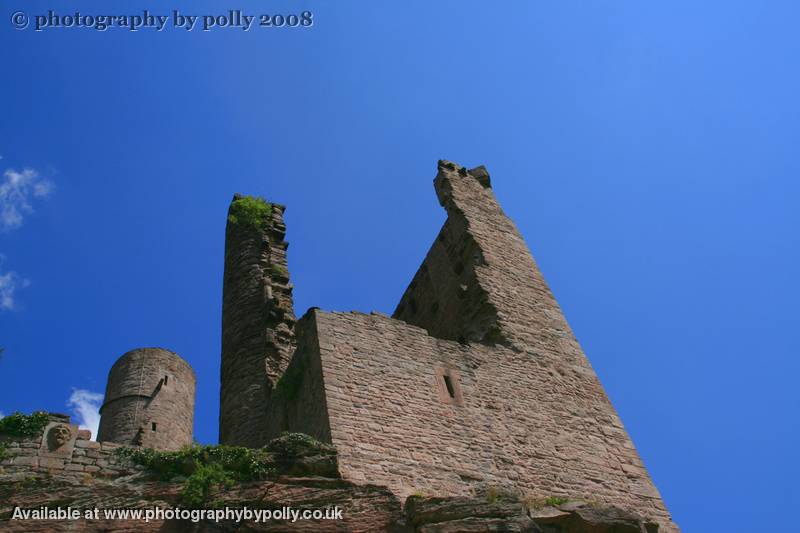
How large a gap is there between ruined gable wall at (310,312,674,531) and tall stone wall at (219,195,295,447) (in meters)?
2.56

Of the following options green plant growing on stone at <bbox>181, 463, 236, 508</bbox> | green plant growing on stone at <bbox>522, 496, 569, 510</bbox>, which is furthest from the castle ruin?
green plant growing on stone at <bbox>181, 463, 236, 508</bbox>

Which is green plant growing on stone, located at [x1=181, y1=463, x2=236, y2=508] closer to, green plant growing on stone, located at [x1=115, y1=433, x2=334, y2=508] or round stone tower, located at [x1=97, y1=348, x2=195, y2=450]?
green plant growing on stone, located at [x1=115, y1=433, x2=334, y2=508]

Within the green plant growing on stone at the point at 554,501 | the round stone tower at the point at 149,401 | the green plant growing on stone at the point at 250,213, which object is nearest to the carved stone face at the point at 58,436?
the green plant growing on stone at the point at 554,501

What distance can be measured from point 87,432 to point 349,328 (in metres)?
4.07

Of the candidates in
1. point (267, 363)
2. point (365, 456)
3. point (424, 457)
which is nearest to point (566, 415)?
point (424, 457)

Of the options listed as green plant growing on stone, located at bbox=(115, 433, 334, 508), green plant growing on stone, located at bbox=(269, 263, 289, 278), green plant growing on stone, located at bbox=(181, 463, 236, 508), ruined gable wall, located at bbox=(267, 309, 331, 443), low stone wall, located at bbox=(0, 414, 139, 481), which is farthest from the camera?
green plant growing on stone, located at bbox=(269, 263, 289, 278)

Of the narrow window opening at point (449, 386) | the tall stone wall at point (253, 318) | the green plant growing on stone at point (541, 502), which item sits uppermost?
the tall stone wall at point (253, 318)

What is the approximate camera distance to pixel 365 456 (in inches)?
329

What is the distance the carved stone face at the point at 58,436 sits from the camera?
715cm

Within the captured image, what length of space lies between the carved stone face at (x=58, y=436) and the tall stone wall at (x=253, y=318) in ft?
13.9

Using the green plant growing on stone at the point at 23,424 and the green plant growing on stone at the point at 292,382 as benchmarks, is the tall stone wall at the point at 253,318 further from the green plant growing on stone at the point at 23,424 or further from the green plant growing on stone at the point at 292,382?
the green plant growing on stone at the point at 23,424

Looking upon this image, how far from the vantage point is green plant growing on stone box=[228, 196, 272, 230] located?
15.4 metres

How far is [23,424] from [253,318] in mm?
6265

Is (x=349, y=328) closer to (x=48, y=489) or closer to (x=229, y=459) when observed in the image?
(x=229, y=459)
